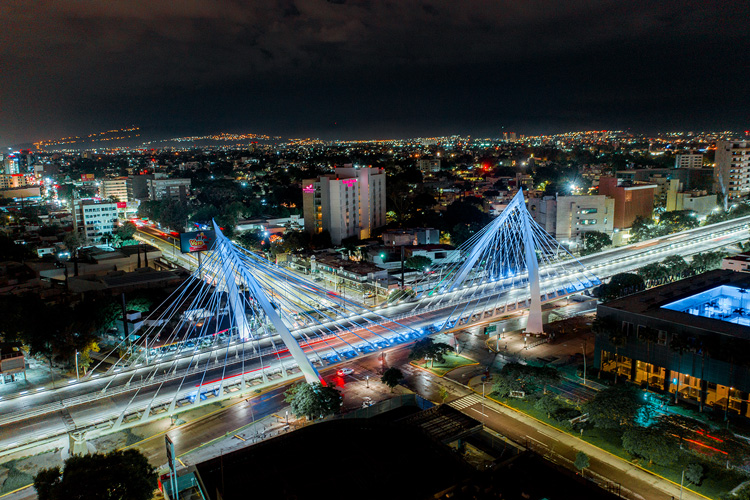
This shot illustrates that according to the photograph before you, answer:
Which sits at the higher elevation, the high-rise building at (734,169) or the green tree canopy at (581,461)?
the high-rise building at (734,169)

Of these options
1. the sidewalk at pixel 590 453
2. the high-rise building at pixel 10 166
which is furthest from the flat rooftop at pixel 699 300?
the high-rise building at pixel 10 166

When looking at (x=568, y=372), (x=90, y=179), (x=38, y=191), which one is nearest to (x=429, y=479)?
(x=568, y=372)

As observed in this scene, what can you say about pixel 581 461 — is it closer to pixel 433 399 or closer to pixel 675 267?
pixel 433 399

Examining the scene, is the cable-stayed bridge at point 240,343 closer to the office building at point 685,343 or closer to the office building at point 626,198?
the office building at point 685,343

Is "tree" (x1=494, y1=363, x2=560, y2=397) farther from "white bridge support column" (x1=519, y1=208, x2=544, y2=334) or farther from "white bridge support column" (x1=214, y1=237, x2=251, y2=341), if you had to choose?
"white bridge support column" (x1=214, y1=237, x2=251, y2=341)

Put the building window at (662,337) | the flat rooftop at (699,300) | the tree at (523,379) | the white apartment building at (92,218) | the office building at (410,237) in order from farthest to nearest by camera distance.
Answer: the white apartment building at (92,218), the office building at (410,237), the flat rooftop at (699,300), the building window at (662,337), the tree at (523,379)

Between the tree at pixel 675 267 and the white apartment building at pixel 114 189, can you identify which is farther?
the white apartment building at pixel 114 189
